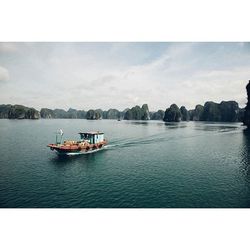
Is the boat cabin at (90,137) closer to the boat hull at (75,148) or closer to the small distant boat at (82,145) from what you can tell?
the small distant boat at (82,145)

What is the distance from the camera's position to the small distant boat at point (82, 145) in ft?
142

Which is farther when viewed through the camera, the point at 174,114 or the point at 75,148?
the point at 174,114

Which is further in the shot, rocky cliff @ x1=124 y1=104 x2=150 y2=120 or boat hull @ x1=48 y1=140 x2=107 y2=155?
rocky cliff @ x1=124 y1=104 x2=150 y2=120

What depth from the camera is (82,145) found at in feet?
152

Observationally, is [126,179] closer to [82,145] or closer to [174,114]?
[82,145]

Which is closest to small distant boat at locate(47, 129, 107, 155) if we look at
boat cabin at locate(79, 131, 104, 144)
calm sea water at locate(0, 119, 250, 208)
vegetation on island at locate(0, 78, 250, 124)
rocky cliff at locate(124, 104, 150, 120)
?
boat cabin at locate(79, 131, 104, 144)

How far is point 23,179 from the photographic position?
2977 centimetres

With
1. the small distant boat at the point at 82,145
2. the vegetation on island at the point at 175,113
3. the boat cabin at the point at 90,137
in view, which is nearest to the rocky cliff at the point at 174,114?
the vegetation on island at the point at 175,113

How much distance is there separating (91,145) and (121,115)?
144m

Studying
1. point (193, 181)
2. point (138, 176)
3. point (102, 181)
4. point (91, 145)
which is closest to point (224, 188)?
point (193, 181)

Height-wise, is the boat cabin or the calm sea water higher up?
the boat cabin

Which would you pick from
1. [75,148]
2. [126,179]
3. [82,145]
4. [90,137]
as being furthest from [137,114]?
[126,179]

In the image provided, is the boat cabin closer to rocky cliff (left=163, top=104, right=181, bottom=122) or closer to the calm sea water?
the calm sea water

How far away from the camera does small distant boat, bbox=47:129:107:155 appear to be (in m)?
43.3
